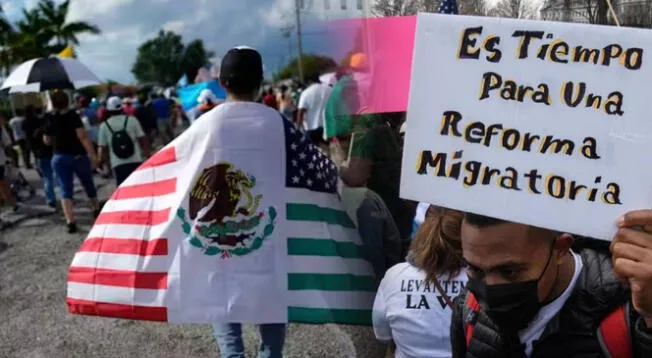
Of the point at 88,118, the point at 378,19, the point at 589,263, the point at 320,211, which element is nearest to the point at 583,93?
the point at 589,263

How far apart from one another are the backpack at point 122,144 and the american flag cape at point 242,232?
435cm

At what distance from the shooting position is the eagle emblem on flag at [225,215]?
2760 millimetres

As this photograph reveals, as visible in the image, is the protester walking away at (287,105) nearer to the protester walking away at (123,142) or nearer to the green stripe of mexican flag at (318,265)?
the protester walking away at (123,142)

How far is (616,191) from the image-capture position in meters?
1.33

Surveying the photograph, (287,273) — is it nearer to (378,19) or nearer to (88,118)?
(378,19)

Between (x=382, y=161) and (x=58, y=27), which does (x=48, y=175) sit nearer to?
(x=382, y=161)

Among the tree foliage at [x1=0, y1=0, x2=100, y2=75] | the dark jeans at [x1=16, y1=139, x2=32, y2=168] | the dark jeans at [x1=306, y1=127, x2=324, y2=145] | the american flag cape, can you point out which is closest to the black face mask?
the american flag cape

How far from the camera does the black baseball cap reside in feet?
9.22

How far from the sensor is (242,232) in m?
2.80

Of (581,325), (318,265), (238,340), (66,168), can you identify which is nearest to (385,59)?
(581,325)

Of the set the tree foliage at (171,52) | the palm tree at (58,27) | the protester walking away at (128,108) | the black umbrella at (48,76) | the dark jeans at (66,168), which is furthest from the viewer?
the palm tree at (58,27)

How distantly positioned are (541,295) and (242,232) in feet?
4.92

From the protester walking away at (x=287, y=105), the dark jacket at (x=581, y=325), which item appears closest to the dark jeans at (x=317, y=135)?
the dark jacket at (x=581, y=325)

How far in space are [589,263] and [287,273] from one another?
1507 mm
